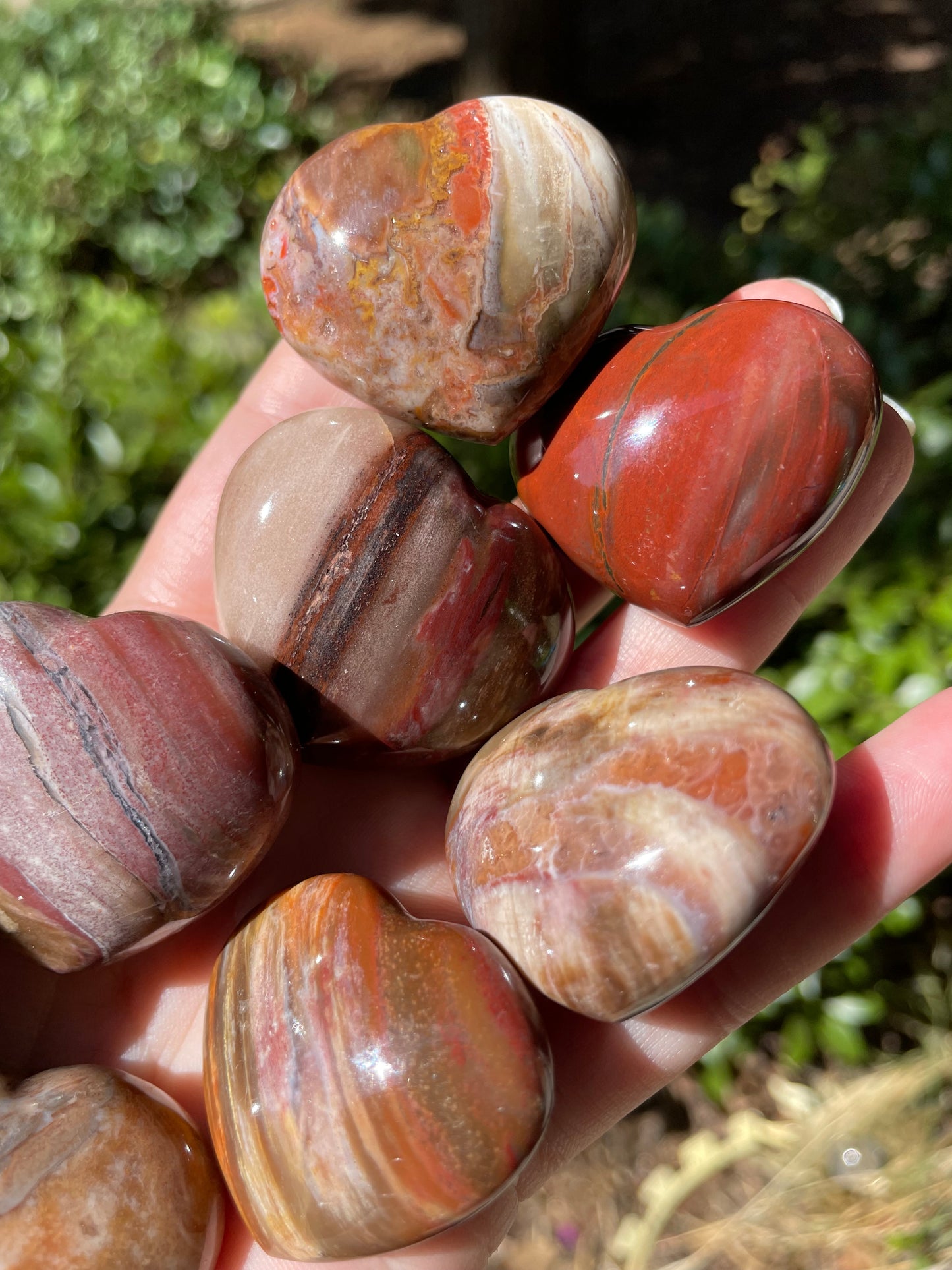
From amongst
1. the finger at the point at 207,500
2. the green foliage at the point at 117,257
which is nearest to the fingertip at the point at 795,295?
the finger at the point at 207,500

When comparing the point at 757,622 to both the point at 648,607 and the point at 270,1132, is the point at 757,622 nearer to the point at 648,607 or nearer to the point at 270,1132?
the point at 648,607

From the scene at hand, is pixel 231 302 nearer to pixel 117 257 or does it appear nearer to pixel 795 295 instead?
pixel 117 257

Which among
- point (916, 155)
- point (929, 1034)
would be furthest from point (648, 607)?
point (916, 155)

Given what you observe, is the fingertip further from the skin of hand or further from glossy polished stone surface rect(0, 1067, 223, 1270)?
glossy polished stone surface rect(0, 1067, 223, 1270)

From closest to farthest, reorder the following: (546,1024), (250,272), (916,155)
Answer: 1. (546,1024)
2. (916,155)
3. (250,272)

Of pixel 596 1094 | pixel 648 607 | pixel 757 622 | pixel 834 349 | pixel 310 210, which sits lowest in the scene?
pixel 596 1094

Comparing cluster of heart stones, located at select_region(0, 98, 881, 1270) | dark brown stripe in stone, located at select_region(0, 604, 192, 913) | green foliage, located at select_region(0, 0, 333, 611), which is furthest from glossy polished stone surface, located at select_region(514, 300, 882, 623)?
green foliage, located at select_region(0, 0, 333, 611)
